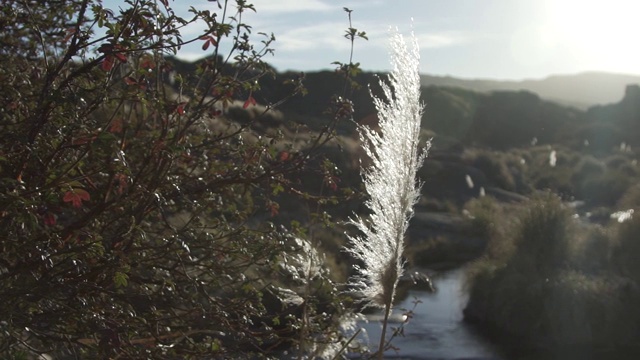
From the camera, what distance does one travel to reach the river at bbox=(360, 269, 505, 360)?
985 cm

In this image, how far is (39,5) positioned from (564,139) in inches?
1854

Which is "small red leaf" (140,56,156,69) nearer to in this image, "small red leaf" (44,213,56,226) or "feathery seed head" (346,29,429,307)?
"small red leaf" (44,213,56,226)

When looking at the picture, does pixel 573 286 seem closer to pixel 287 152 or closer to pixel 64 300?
pixel 287 152

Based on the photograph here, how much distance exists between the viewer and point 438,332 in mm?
10914

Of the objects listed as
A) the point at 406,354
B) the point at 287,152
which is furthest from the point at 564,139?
the point at 287,152

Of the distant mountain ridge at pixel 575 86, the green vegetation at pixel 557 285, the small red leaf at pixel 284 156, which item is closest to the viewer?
the small red leaf at pixel 284 156

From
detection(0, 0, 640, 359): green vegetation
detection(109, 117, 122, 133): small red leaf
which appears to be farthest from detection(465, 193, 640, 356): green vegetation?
detection(109, 117, 122, 133): small red leaf

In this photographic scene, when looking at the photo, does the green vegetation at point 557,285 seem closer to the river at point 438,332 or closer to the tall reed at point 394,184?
the river at point 438,332

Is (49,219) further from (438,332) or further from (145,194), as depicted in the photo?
(438,332)

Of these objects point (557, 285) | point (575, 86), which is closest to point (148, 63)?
point (557, 285)

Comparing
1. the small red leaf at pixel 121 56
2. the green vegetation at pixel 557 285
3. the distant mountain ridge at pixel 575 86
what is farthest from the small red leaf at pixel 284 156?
the distant mountain ridge at pixel 575 86

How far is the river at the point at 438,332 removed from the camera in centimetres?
985

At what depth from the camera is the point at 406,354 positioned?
9648 millimetres

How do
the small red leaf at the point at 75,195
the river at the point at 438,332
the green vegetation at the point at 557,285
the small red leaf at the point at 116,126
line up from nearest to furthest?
the small red leaf at the point at 75,195, the small red leaf at the point at 116,126, the river at the point at 438,332, the green vegetation at the point at 557,285
